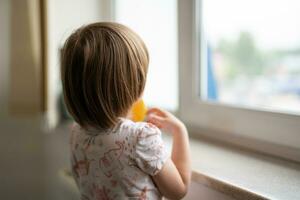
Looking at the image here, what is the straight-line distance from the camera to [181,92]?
127 cm

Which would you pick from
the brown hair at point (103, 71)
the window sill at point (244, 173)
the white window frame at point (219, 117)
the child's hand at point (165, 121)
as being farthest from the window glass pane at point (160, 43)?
the brown hair at point (103, 71)

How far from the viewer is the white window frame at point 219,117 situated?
979 mm

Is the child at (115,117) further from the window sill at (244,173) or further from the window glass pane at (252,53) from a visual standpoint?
the window glass pane at (252,53)

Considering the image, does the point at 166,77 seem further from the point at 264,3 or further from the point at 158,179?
the point at 158,179

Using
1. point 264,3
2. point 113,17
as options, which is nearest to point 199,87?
point 264,3

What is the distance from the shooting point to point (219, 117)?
1.15m

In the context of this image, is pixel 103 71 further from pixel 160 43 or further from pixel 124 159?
pixel 160 43

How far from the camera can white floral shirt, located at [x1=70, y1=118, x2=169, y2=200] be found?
73 cm

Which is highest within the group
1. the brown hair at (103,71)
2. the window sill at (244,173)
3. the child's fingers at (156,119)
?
the brown hair at (103,71)

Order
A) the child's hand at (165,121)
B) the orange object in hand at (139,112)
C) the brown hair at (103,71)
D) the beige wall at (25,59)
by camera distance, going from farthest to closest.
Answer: the beige wall at (25,59) → the orange object in hand at (139,112) → the child's hand at (165,121) → the brown hair at (103,71)

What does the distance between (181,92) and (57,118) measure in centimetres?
50

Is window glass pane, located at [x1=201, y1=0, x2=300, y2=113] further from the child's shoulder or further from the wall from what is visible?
the wall

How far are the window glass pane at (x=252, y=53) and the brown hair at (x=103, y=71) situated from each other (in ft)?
1.49

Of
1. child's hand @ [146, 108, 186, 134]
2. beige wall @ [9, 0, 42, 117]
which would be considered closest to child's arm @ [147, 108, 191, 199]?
child's hand @ [146, 108, 186, 134]
